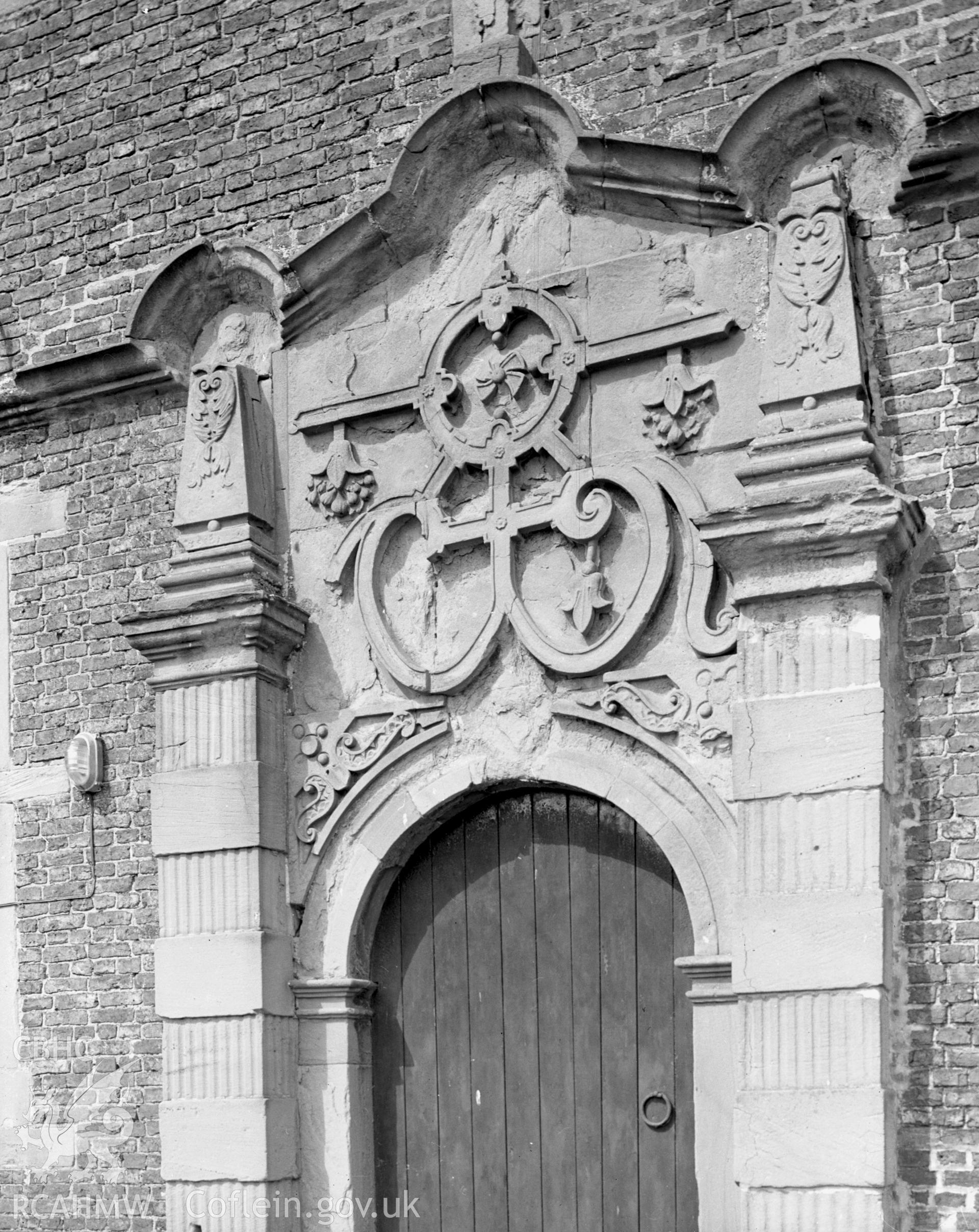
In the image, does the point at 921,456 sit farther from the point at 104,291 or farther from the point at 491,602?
the point at 104,291

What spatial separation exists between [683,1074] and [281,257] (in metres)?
3.62

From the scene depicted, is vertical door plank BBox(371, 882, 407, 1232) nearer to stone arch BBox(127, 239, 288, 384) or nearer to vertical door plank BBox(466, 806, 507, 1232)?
vertical door plank BBox(466, 806, 507, 1232)

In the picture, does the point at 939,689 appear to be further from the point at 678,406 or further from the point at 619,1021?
the point at 619,1021

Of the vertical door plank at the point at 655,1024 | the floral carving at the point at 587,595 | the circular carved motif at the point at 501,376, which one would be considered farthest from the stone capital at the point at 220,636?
the vertical door plank at the point at 655,1024

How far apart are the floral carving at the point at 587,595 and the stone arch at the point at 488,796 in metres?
0.41

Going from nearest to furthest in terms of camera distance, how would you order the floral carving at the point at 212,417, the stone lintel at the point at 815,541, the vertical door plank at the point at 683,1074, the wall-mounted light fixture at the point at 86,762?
the stone lintel at the point at 815,541 → the vertical door plank at the point at 683,1074 → the floral carving at the point at 212,417 → the wall-mounted light fixture at the point at 86,762

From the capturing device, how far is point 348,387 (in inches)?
263

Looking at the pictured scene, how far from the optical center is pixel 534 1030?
20.1 feet

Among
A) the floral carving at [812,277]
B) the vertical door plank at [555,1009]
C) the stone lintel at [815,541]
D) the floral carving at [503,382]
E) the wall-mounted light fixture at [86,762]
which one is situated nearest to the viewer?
the stone lintel at [815,541]

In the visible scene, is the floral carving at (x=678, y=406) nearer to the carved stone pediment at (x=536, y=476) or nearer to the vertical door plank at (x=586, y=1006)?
the carved stone pediment at (x=536, y=476)

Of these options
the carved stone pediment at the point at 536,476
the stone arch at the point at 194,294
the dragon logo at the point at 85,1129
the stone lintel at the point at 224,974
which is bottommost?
the dragon logo at the point at 85,1129

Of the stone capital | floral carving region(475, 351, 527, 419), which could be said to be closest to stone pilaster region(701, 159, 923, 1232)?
floral carving region(475, 351, 527, 419)

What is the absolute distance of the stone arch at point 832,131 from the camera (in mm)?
5699

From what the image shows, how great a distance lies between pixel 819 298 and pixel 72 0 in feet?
13.4
